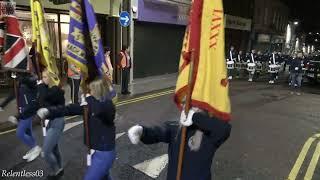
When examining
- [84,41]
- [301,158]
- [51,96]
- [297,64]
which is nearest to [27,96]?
[51,96]

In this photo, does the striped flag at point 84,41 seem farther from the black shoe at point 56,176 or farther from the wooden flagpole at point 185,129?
the black shoe at point 56,176

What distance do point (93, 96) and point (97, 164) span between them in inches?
31.3

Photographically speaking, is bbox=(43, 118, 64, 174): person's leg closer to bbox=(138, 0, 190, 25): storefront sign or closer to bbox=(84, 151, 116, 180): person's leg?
bbox=(84, 151, 116, 180): person's leg

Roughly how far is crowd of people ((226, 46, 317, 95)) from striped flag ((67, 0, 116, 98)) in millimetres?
14611

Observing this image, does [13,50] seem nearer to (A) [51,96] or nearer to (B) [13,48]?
(B) [13,48]

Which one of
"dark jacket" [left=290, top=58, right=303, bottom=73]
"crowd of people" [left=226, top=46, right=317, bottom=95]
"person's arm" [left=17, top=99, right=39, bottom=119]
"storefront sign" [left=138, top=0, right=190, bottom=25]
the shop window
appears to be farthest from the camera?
"crowd of people" [left=226, top=46, right=317, bottom=95]

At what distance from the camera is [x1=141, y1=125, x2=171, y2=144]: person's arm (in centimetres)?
321

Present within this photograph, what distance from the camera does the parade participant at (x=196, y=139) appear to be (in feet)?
9.63

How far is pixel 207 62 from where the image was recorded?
307 centimetres

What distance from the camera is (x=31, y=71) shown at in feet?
21.7

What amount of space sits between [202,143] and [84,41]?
7.76ft

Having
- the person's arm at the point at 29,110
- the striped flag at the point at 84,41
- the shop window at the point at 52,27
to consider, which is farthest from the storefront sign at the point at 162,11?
the striped flag at the point at 84,41

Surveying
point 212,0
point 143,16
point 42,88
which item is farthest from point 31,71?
point 143,16
